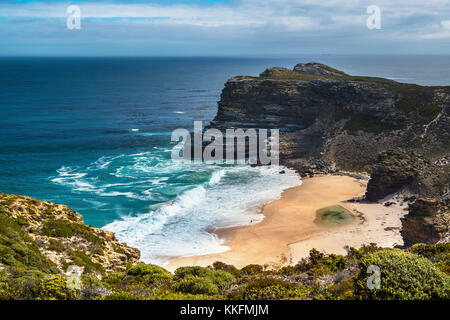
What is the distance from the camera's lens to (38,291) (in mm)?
13859

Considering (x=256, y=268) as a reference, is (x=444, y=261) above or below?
above

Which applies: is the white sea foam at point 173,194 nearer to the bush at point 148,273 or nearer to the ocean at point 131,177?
the ocean at point 131,177

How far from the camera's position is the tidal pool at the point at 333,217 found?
130 feet

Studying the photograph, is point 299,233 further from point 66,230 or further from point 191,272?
point 66,230

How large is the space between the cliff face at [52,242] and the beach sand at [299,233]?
27.3 ft

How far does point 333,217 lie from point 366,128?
92.8ft

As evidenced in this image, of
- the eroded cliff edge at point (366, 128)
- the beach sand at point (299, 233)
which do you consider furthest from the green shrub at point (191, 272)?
the eroded cliff edge at point (366, 128)

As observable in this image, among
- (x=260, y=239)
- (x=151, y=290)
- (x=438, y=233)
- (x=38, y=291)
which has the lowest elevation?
(x=260, y=239)

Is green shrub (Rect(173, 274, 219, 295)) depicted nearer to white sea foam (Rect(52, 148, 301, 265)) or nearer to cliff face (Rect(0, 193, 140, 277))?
cliff face (Rect(0, 193, 140, 277))

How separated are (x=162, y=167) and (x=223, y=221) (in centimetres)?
2461

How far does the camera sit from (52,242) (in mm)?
20688
